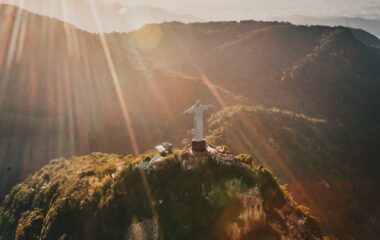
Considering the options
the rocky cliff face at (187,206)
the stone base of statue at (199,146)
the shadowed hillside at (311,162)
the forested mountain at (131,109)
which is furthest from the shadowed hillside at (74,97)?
the stone base of statue at (199,146)

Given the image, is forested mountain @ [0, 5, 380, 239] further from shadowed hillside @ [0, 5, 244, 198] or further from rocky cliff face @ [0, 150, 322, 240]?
rocky cliff face @ [0, 150, 322, 240]

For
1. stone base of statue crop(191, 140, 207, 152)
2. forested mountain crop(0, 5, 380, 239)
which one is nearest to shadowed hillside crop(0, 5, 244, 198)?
forested mountain crop(0, 5, 380, 239)

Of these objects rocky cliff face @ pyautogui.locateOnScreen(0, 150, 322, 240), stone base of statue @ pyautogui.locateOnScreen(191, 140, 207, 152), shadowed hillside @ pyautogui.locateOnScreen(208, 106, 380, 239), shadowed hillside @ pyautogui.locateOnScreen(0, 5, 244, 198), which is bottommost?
shadowed hillside @ pyautogui.locateOnScreen(208, 106, 380, 239)

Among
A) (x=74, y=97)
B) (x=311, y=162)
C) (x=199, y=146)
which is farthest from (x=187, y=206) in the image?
(x=74, y=97)

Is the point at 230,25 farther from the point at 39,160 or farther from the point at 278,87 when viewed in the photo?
the point at 39,160

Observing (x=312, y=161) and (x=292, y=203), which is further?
(x=312, y=161)

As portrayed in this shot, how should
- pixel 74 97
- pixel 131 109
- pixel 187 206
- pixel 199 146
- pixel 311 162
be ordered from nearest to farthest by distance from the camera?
1. pixel 187 206
2. pixel 199 146
3. pixel 311 162
4. pixel 131 109
5. pixel 74 97

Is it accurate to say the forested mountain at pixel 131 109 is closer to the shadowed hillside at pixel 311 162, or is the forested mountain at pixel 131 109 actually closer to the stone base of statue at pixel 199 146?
the shadowed hillside at pixel 311 162

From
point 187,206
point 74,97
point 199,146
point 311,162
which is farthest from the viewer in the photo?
point 74,97

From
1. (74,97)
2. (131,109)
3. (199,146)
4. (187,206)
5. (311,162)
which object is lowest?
(311,162)

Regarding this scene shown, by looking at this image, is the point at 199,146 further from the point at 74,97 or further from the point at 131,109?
the point at 74,97

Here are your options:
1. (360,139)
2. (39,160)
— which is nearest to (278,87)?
(360,139)
